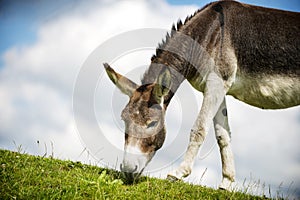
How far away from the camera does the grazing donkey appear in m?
5.84

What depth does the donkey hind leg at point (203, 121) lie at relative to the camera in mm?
5598

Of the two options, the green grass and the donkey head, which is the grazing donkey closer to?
the donkey head

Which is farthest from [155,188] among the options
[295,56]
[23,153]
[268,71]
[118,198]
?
[295,56]

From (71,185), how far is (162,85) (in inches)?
86.3

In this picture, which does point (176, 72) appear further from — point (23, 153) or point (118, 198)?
point (23, 153)

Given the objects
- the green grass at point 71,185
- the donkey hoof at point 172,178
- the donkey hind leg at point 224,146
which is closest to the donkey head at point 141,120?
the green grass at point 71,185

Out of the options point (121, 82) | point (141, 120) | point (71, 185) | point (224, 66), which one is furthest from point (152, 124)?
point (224, 66)

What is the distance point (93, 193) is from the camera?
4.09 m

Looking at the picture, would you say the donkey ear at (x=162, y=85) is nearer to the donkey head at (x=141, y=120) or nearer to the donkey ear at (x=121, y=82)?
the donkey head at (x=141, y=120)

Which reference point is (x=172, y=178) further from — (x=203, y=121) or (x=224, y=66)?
(x=224, y=66)

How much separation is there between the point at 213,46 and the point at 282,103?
72.4 inches

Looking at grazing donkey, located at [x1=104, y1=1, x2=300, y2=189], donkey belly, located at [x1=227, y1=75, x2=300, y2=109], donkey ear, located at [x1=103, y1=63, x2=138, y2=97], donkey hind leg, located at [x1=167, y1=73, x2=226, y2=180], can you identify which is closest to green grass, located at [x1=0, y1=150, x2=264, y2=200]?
donkey hind leg, located at [x1=167, y1=73, x2=226, y2=180]

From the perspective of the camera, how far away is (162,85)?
5.38 m

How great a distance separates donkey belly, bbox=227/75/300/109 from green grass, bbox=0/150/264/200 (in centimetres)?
203
